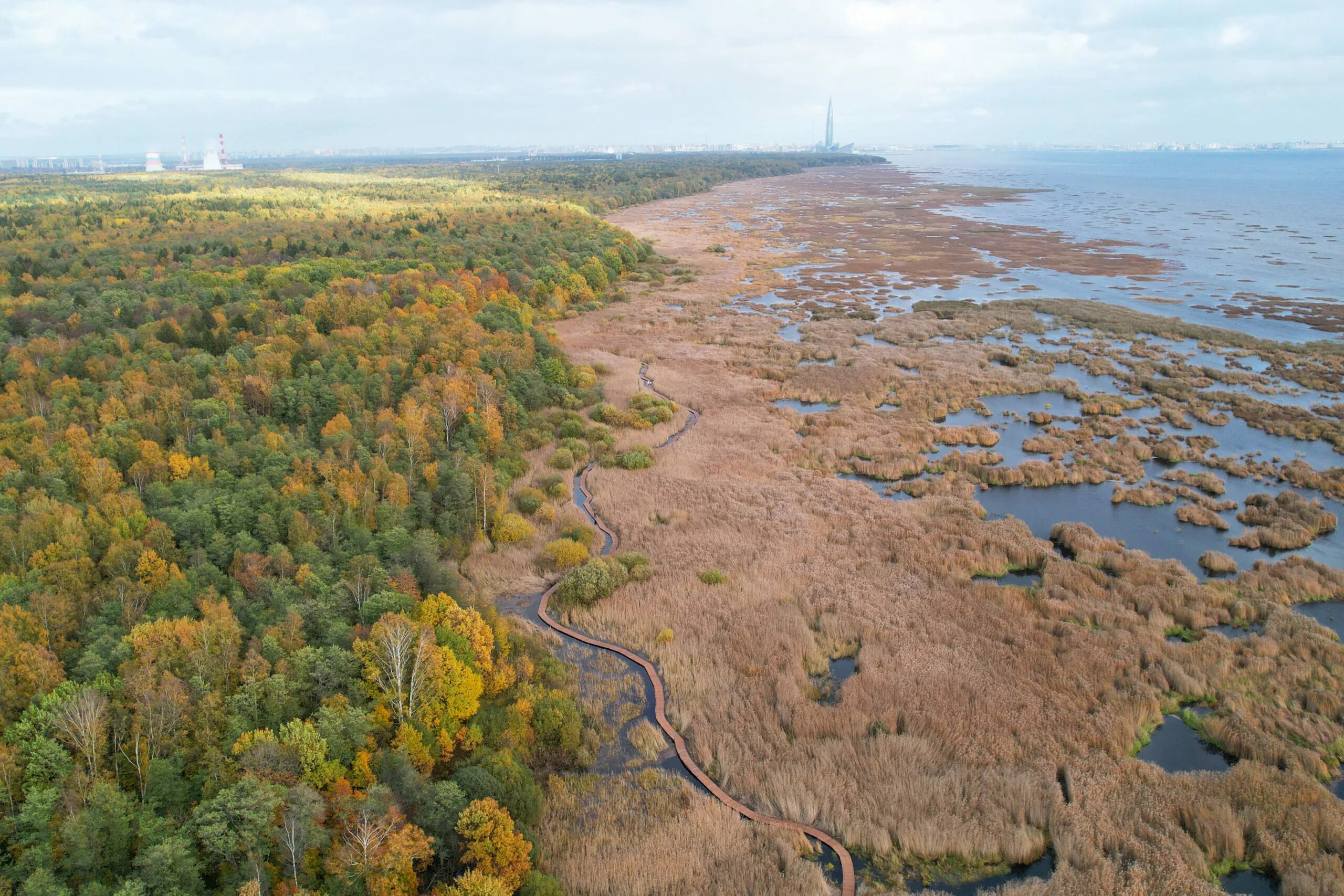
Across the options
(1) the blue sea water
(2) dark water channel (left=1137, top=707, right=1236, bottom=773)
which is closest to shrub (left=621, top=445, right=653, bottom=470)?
(2) dark water channel (left=1137, top=707, right=1236, bottom=773)

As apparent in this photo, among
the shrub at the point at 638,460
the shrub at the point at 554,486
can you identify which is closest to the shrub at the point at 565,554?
the shrub at the point at 554,486

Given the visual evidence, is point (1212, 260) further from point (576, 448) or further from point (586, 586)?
point (586, 586)

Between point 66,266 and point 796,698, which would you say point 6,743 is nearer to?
point 796,698

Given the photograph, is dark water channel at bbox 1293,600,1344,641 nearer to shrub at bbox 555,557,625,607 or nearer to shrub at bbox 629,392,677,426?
shrub at bbox 555,557,625,607

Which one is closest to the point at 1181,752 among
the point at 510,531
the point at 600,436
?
the point at 510,531

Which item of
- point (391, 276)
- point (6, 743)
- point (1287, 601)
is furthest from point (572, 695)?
point (391, 276)
